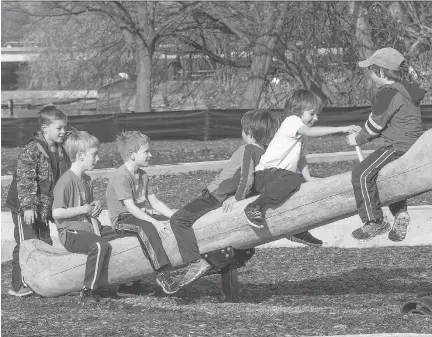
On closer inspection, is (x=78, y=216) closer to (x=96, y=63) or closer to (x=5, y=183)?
(x=5, y=183)

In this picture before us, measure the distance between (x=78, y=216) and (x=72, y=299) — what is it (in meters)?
0.94

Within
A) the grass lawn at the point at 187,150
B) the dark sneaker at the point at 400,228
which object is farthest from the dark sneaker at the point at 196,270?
the grass lawn at the point at 187,150

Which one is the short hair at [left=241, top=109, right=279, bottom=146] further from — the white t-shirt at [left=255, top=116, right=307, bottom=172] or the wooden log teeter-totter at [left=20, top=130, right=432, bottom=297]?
the wooden log teeter-totter at [left=20, top=130, right=432, bottom=297]

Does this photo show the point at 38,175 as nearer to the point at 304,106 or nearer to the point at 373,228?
the point at 304,106

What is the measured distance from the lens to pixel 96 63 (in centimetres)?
2870

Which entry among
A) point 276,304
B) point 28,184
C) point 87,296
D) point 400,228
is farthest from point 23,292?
point 400,228

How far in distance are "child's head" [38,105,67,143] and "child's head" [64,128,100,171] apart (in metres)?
0.48

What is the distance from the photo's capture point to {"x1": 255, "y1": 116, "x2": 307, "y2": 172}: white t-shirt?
6.41 meters

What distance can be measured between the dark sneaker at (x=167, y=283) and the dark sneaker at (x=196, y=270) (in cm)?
7

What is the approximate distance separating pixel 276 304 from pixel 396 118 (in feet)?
6.35

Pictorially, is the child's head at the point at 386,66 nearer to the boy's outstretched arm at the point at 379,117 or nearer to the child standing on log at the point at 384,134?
the child standing on log at the point at 384,134

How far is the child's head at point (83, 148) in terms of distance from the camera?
7.04 m

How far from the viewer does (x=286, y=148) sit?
6.48 m

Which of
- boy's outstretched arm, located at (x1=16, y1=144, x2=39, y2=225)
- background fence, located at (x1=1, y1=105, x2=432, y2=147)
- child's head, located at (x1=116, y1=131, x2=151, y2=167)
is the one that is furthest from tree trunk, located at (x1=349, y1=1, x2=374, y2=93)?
child's head, located at (x1=116, y1=131, x2=151, y2=167)
